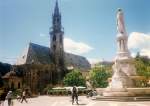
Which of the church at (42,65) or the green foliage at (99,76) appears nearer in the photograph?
the green foliage at (99,76)

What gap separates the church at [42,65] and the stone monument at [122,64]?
5255 cm

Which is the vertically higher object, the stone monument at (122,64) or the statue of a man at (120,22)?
the statue of a man at (120,22)

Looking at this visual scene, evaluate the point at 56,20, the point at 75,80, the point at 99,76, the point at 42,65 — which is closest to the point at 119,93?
the point at 99,76

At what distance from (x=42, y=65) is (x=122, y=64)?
62003 millimetres

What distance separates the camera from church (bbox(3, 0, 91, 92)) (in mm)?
92250

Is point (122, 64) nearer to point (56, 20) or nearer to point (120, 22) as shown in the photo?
point (120, 22)

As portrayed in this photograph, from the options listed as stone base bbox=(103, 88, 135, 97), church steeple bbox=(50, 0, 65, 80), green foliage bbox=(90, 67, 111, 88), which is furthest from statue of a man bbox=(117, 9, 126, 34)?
church steeple bbox=(50, 0, 65, 80)

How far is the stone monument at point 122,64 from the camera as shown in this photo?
3750 cm

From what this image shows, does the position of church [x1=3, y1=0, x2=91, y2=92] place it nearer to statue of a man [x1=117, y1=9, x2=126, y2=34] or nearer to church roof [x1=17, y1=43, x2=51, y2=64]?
church roof [x1=17, y1=43, x2=51, y2=64]

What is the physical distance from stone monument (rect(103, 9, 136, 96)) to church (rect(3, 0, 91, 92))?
172 feet

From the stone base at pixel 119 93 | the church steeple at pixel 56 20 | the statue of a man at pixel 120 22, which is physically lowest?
the stone base at pixel 119 93

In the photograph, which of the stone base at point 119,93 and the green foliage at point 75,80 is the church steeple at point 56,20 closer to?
the green foliage at point 75,80

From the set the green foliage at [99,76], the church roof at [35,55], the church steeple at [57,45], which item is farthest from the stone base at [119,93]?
the church steeple at [57,45]

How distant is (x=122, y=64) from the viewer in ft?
129
